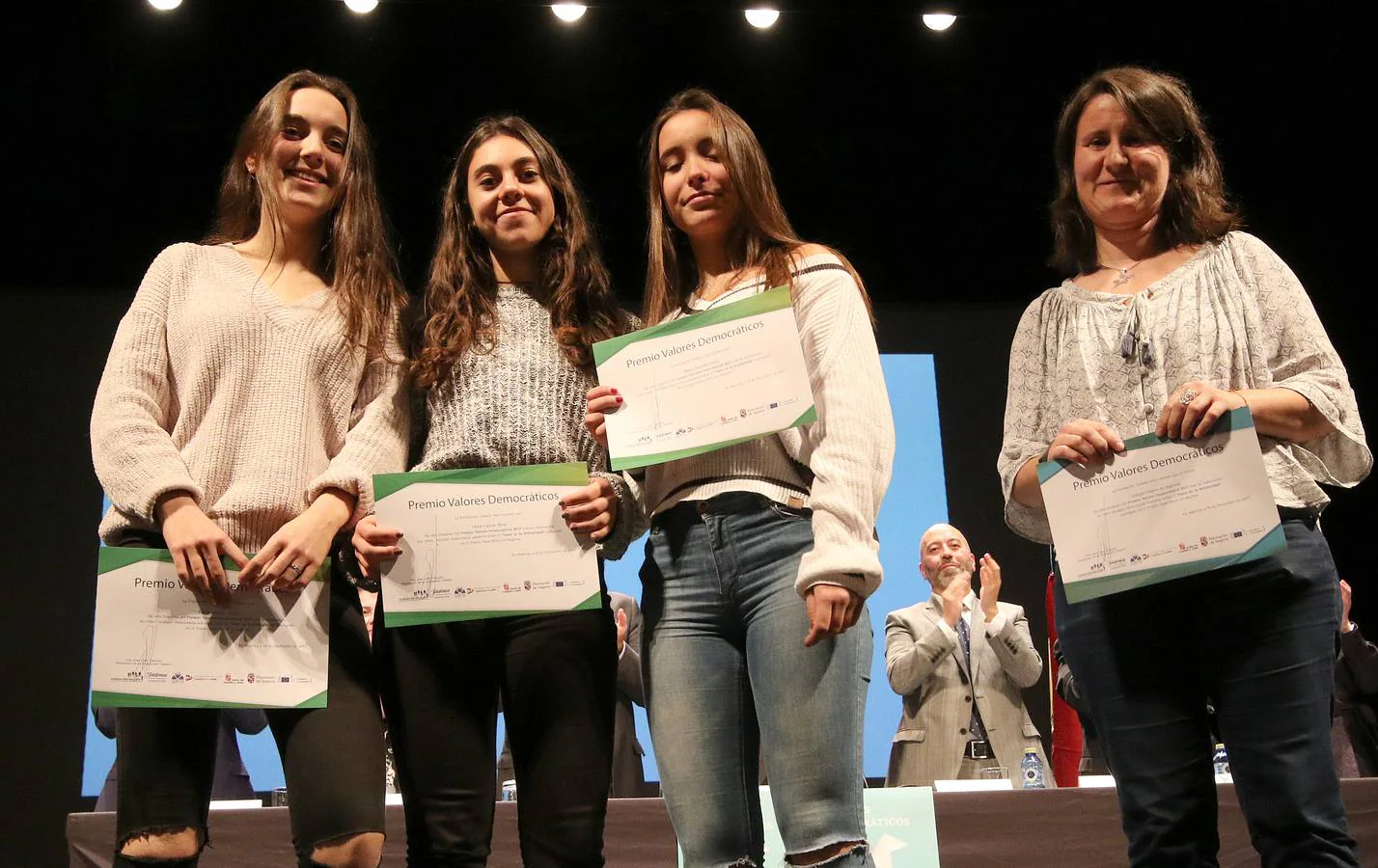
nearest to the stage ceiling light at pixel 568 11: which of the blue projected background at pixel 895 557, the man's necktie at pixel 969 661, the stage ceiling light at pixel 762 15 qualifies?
the stage ceiling light at pixel 762 15

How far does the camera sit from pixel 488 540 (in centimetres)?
164

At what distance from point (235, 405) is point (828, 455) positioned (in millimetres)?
847

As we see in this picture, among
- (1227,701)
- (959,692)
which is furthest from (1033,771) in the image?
(1227,701)

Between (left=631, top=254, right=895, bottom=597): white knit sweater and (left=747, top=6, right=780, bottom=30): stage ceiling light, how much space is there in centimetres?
320

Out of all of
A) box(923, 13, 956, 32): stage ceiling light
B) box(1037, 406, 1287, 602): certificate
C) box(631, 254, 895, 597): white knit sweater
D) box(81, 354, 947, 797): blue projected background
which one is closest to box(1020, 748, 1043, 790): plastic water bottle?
box(81, 354, 947, 797): blue projected background

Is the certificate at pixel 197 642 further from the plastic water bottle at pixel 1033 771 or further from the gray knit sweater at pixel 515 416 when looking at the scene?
the plastic water bottle at pixel 1033 771

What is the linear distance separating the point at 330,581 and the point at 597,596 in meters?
0.38

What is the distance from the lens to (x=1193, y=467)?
1.55 metres

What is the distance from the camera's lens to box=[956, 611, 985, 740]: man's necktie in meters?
4.08

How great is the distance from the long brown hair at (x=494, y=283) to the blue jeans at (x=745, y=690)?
0.38 meters

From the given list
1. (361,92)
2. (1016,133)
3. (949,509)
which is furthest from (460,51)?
(949,509)

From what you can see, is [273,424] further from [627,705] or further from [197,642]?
[627,705]

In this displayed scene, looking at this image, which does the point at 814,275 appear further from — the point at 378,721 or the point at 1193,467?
the point at 378,721

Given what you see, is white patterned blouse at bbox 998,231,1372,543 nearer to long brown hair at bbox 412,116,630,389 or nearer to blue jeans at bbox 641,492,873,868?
blue jeans at bbox 641,492,873,868
